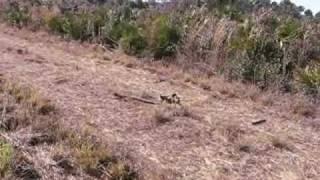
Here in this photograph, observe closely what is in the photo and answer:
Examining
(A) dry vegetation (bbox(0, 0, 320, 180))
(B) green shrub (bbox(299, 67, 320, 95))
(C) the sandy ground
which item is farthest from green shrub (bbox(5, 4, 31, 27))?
(B) green shrub (bbox(299, 67, 320, 95))

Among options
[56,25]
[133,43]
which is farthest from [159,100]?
[56,25]

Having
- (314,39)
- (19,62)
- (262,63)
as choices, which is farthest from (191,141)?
(314,39)

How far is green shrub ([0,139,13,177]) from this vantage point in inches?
166

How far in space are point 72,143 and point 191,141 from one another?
3.91 ft

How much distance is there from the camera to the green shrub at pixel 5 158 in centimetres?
421

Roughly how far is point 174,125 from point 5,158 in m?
2.18

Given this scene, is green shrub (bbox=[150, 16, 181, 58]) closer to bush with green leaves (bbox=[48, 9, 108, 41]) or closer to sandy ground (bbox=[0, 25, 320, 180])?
sandy ground (bbox=[0, 25, 320, 180])

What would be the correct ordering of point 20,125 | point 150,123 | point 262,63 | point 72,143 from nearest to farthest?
point 72,143
point 20,125
point 150,123
point 262,63

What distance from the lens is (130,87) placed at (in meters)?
7.64

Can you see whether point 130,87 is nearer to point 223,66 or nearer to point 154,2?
point 223,66

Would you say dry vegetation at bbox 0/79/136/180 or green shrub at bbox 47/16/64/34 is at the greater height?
green shrub at bbox 47/16/64/34

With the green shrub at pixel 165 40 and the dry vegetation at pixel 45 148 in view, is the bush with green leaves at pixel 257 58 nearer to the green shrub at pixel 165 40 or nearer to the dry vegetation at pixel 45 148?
the green shrub at pixel 165 40

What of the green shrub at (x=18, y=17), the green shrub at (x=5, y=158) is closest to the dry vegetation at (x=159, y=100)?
the green shrub at (x=5, y=158)

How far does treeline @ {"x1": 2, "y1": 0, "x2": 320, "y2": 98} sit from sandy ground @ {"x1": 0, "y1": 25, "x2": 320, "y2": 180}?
0.94 m
